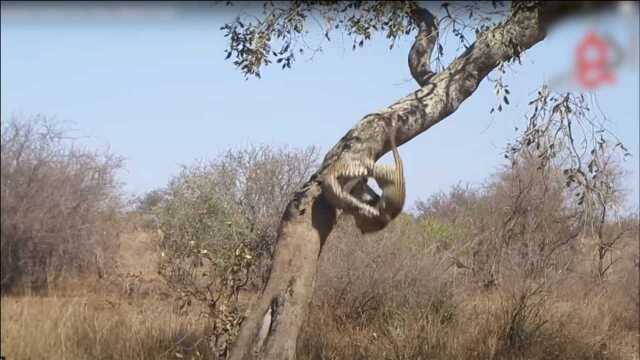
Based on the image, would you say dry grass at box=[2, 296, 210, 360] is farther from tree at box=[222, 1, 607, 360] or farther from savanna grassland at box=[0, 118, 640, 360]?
tree at box=[222, 1, 607, 360]

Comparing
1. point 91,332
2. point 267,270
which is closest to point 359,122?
point 267,270

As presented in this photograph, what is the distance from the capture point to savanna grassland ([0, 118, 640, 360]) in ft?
27.5

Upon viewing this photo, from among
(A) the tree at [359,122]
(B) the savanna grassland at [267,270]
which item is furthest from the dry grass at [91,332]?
(A) the tree at [359,122]

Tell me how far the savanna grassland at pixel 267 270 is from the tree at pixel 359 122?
969 millimetres

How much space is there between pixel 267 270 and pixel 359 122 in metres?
1.60

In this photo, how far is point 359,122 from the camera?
6727 millimetres

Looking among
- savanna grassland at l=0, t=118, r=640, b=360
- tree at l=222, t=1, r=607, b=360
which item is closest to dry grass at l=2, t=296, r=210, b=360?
savanna grassland at l=0, t=118, r=640, b=360

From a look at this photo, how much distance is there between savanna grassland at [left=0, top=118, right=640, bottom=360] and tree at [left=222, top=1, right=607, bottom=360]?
3.18 ft

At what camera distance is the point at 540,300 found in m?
9.76

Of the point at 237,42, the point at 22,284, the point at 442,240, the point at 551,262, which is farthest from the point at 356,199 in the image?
the point at 442,240

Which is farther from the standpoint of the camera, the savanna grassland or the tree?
the savanna grassland

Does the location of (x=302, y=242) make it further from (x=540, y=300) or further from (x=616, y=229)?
(x=616, y=229)

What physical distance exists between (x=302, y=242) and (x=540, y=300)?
4559mm

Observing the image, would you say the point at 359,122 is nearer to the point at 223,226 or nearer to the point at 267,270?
the point at 267,270
